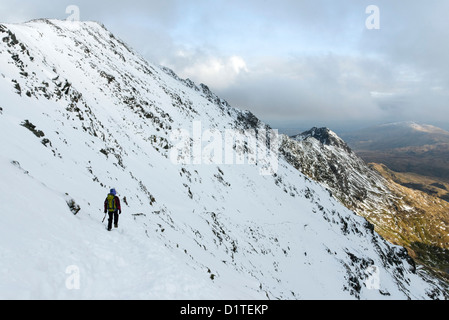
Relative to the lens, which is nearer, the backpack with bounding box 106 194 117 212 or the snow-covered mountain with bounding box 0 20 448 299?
the snow-covered mountain with bounding box 0 20 448 299

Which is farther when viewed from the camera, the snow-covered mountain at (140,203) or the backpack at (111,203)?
the backpack at (111,203)

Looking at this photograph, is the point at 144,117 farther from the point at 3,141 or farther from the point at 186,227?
the point at 3,141

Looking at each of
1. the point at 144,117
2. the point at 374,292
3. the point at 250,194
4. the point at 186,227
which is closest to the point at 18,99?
the point at 186,227

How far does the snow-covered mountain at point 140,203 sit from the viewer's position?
10211 mm

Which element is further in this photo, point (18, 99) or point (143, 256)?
point (18, 99)

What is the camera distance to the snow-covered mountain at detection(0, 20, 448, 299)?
33.5 ft

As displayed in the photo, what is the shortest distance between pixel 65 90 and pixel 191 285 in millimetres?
31373

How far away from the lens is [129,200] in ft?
73.3

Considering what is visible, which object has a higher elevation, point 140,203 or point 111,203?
point 111,203

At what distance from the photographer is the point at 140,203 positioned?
23406 mm

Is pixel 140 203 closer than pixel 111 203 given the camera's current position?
No
